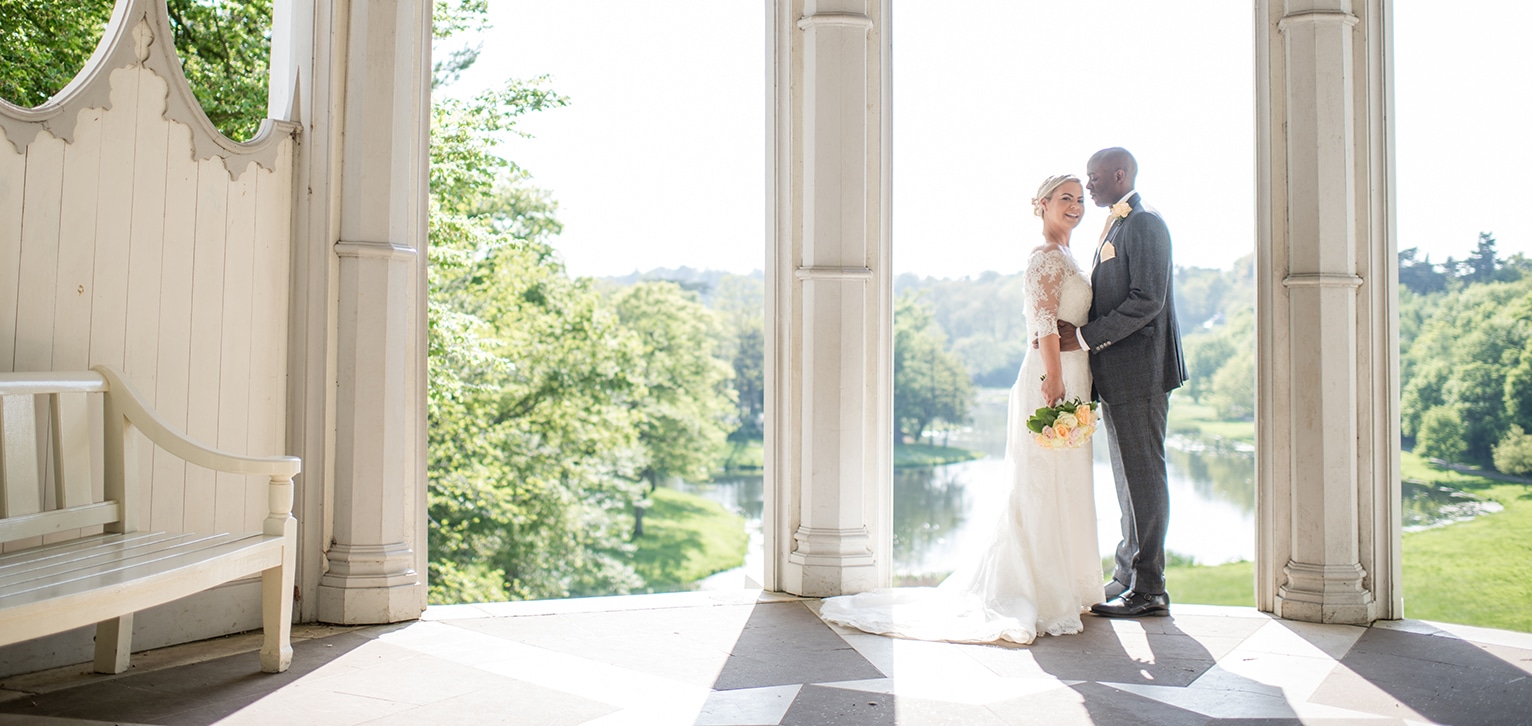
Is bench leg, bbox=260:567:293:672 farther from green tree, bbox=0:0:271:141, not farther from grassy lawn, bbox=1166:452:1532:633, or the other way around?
green tree, bbox=0:0:271:141

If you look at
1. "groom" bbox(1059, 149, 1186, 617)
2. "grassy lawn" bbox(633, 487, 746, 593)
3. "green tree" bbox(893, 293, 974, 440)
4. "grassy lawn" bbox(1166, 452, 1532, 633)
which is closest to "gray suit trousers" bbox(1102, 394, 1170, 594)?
"groom" bbox(1059, 149, 1186, 617)

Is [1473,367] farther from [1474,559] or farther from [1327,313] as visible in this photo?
[1327,313]

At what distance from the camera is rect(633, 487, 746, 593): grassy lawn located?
15.7 m

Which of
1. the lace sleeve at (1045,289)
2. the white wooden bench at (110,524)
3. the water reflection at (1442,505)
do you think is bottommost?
the water reflection at (1442,505)

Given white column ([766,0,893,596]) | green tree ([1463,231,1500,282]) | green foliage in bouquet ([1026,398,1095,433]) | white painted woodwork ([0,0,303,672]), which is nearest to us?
white painted woodwork ([0,0,303,672])

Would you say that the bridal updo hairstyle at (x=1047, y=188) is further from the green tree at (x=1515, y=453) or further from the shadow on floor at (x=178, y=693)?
the green tree at (x=1515, y=453)

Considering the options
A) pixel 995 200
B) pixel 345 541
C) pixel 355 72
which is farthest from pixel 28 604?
pixel 995 200

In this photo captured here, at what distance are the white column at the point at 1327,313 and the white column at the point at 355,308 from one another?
3302 millimetres

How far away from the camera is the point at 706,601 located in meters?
3.82

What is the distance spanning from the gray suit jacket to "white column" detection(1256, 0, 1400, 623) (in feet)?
1.62

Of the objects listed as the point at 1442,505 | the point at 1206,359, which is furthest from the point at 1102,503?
the point at 1442,505

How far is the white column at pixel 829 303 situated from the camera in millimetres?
3904

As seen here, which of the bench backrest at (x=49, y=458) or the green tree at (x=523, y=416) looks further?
the green tree at (x=523, y=416)

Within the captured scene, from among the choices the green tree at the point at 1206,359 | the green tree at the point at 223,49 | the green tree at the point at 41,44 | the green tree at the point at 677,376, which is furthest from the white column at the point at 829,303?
the green tree at the point at 677,376
